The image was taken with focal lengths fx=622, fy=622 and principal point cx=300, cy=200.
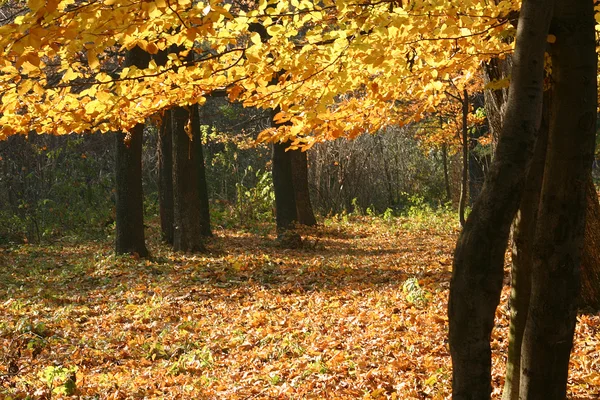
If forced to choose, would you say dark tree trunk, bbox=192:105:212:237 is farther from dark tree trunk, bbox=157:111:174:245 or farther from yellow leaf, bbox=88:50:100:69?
yellow leaf, bbox=88:50:100:69

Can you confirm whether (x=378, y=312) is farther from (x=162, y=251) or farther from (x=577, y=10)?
(x=162, y=251)

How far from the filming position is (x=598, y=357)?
494 cm

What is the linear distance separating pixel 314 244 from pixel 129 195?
13.7 ft

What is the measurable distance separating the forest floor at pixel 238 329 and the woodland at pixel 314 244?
0.11 feet

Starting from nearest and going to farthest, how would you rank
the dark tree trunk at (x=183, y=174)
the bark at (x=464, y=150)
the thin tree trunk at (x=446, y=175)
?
1. the dark tree trunk at (x=183, y=174)
2. the bark at (x=464, y=150)
3. the thin tree trunk at (x=446, y=175)

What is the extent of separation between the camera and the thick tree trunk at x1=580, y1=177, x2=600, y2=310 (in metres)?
5.73

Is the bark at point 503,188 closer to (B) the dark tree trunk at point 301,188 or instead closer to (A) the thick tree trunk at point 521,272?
(A) the thick tree trunk at point 521,272

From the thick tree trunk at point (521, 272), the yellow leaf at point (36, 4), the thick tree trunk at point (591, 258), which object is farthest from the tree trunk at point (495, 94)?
the yellow leaf at point (36, 4)

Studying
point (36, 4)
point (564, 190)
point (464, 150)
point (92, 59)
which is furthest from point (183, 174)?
point (564, 190)

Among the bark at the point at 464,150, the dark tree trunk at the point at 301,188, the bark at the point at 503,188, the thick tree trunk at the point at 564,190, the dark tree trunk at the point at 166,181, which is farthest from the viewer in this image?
the dark tree trunk at the point at 301,188

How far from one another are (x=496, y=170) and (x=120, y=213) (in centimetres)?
1007

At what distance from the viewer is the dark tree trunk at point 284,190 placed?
47.4 ft

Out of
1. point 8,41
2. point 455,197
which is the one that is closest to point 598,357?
point 8,41

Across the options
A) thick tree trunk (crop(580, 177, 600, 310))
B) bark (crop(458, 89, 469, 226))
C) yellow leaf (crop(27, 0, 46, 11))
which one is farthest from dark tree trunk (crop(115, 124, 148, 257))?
yellow leaf (crop(27, 0, 46, 11))
